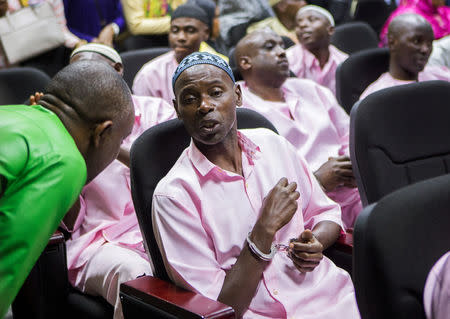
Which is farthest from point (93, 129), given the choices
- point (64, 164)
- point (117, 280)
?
point (117, 280)

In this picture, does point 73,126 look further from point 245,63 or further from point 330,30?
point 330,30

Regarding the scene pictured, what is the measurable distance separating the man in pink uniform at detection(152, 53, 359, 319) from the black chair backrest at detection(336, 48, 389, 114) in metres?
1.44

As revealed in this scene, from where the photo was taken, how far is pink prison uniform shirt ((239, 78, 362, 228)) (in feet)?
9.56

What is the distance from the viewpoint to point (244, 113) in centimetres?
230

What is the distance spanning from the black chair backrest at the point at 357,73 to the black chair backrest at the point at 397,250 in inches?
81.4

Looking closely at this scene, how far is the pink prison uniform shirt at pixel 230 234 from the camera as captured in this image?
1809mm

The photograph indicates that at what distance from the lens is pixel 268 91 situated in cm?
310

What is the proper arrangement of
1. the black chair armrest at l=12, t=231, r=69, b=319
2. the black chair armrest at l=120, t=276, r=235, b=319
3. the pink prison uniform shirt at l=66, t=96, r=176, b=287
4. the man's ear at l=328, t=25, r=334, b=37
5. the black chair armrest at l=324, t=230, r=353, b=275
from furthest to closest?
the man's ear at l=328, t=25, r=334, b=37, the pink prison uniform shirt at l=66, t=96, r=176, b=287, the black chair armrest at l=12, t=231, r=69, b=319, the black chair armrest at l=324, t=230, r=353, b=275, the black chair armrest at l=120, t=276, r=235, b=319

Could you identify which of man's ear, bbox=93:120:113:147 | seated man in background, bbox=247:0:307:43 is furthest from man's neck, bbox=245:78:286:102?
seated man in background, bbox=247:0:307:43

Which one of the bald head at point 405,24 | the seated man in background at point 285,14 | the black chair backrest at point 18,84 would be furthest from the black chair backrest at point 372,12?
the black chair backrest at point 18,84

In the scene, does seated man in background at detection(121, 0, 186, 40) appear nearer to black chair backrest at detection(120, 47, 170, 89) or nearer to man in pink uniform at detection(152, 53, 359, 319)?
black chair backrest at detection(120, 47, 170, 89)

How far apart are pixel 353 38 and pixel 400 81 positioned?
125 centimetres

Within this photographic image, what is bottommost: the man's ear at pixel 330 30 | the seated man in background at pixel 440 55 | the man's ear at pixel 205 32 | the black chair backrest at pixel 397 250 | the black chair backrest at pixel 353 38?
the seated man in background at pixel 440 55

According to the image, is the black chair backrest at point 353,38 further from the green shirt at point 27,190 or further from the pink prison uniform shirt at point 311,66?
the green shirt at point 27,190
